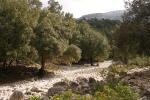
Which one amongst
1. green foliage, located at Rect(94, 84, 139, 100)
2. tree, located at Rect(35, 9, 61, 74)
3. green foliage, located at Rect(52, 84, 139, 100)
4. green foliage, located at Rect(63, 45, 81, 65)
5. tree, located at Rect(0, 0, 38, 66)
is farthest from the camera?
green foliage, located at Rect(63, 45, 81, 65)

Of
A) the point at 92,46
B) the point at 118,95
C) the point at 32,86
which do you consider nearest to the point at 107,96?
the point at 118,95

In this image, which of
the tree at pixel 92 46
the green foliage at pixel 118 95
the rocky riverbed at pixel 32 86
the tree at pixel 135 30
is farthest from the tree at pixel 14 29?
the tree at pixel 92 46

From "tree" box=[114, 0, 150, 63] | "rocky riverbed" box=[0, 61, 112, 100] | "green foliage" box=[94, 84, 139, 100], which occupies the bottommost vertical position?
"rocky riverbed" box=[0, 61, 112, 100]

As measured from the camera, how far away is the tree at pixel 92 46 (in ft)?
315

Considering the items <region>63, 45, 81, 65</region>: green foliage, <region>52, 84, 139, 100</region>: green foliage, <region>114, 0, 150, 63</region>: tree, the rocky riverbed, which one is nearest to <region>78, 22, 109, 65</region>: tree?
<region>63, 45, 81, 65</region>: green foliage

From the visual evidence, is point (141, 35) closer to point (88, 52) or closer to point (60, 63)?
point (60, 63)

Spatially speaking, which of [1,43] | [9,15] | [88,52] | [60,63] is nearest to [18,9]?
[9,15]

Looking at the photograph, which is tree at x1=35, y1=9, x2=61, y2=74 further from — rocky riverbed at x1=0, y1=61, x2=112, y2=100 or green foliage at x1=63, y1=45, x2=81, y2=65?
green foliage at x1=63, y1=45, x2=81, y2=65

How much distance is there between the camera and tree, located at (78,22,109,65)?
315ft

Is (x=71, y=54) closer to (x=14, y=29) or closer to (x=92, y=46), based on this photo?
(x=92, y=46)

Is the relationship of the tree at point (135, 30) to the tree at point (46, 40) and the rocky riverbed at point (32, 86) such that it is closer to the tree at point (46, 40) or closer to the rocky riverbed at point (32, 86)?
the rocky riverbed at point (32, 86)

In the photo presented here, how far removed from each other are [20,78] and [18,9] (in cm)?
971

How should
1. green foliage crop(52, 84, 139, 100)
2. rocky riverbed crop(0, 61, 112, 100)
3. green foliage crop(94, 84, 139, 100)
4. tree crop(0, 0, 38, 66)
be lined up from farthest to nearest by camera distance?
1. tree crop(0, 0, 38, 66)
2. rocky riverbed crop(0, 61, 112, 100)
3. green foliage crop(94, 84, 139, 100)
4. green foliage crop(52, 84, 139, 100)

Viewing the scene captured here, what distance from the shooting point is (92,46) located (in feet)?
318
